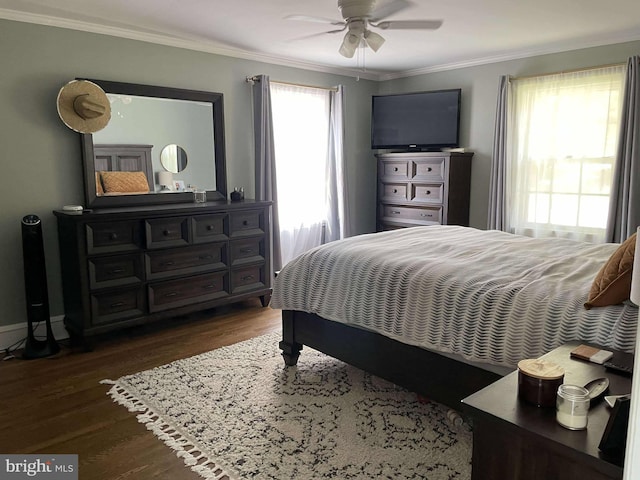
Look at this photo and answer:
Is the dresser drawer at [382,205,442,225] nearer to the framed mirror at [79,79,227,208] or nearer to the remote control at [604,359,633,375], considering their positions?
the framed mirror at [79,79,227,208]

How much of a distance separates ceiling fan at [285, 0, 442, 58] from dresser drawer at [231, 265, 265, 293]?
1989 mm

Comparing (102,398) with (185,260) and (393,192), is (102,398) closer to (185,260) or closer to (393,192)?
(185,260)

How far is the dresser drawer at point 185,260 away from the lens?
147 inches

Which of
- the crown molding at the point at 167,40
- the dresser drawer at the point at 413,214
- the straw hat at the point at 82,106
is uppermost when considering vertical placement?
the crown molding at the point at 167,40

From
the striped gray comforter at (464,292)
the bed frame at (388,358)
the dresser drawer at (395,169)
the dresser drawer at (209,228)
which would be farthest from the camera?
the dresser drawer at (395,169)

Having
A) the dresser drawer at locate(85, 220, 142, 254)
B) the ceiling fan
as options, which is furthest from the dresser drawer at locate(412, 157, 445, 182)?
the dresser drawer at locate(85, 220, 142, 254)

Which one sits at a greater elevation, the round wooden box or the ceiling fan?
the ceiling fan

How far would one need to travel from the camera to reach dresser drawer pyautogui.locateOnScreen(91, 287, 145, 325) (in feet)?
11.4

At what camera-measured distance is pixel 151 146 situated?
160 inches

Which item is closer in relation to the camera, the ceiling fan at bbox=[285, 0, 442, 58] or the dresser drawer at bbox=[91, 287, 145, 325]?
the ceiling fan at bbox=[285, 0, 442, 58]

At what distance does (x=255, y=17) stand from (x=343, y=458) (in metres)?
3.00

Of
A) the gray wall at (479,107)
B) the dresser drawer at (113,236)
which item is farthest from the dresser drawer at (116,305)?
the gray wall at (479,107)

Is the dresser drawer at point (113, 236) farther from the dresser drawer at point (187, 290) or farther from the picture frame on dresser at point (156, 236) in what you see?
the dresser drawer at point (187, 290)

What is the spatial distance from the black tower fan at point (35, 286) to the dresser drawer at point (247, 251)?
56.0 inches
